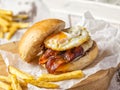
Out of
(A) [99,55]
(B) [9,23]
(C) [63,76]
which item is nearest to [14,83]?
(C) [63,76]

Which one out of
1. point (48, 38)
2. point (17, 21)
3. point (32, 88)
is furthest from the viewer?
point (17, 21)

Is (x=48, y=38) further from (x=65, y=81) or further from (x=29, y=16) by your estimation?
(x=29, y=16)

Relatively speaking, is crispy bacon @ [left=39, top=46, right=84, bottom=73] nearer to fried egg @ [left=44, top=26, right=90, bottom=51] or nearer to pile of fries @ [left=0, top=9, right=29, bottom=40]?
fried egg @ [left=44, top=26, right=90, bottom=51]

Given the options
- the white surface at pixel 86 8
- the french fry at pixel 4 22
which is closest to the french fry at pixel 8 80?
the french fry at pixel 4 22

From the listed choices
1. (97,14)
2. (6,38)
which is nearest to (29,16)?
(6,38)

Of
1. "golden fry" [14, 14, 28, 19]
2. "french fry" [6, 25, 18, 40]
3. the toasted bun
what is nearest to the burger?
the toasted bun

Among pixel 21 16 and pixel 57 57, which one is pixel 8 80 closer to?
pixel 57 57

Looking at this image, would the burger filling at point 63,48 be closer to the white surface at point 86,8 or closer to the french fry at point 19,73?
the french fry at point 19,73
